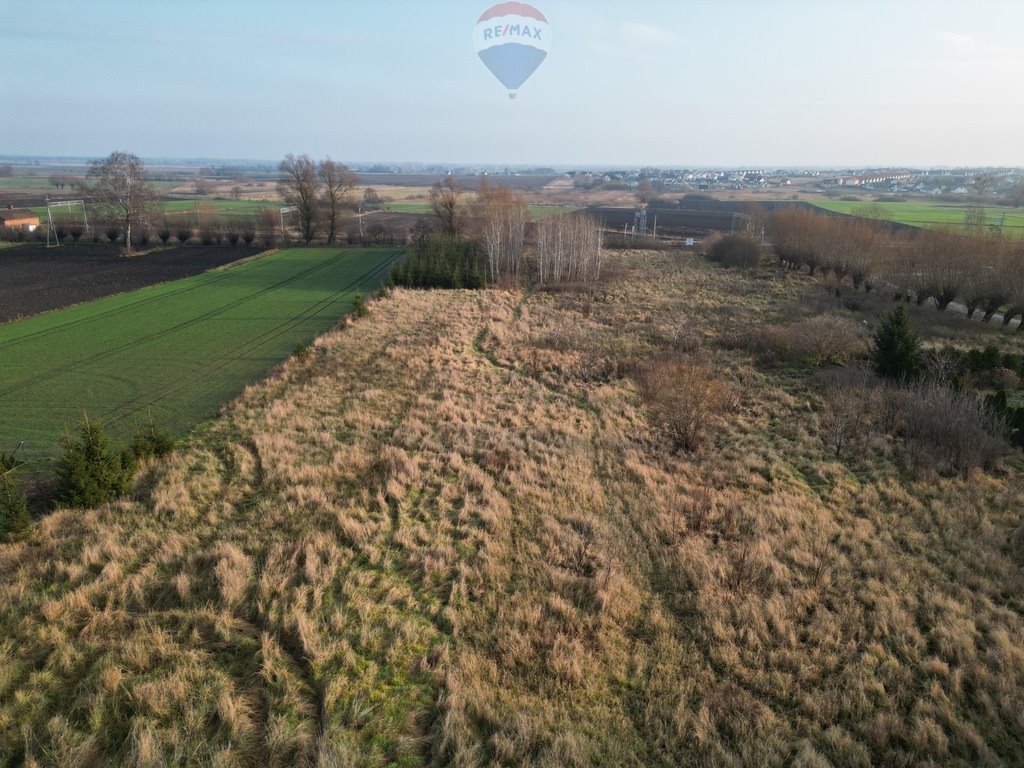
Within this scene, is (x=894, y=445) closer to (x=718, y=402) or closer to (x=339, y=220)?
(x=718, y=402)

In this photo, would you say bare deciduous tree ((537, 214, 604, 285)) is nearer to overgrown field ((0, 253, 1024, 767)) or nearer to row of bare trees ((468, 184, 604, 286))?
row of bare trees ((468, 184, 604, 286))

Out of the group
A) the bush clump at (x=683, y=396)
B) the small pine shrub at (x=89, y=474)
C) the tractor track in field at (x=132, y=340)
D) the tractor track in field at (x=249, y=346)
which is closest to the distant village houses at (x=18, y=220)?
the tractor track in field at (x=132, y=340)

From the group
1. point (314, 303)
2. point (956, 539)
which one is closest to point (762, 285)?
point (314, 303)

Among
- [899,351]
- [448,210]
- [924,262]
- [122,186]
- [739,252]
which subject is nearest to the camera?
[899,351]

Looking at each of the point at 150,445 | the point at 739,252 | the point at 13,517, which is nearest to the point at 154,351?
the point at 150,445

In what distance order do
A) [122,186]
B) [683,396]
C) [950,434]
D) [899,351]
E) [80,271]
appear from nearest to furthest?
[950,434] → [683,396] → [899,351] → [80,271] → [122,186]

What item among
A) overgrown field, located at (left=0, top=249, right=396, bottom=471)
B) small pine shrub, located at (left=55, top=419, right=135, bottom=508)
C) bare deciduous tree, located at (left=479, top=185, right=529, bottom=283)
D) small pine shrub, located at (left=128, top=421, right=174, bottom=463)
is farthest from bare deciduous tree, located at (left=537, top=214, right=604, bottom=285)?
small pine shrub, located at (left=55, top=419, right=135, bottom=508)

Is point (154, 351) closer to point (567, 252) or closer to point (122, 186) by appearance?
point (567, 252)
